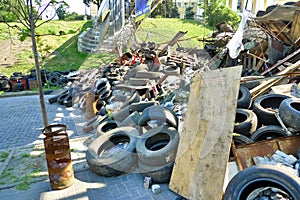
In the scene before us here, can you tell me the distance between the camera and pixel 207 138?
358cm

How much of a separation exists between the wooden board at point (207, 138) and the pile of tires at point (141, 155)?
0.30m

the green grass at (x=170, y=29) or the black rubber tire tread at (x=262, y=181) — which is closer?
the black rubber tire tread at (x=262, y=181)

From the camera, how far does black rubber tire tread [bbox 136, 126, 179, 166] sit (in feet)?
13.4

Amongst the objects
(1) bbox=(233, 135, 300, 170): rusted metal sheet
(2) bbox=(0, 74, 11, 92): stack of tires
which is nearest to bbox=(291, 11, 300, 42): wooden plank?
(1) bbox=(233, 135, 300, 170): rusted metal sheet

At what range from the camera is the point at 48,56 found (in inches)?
833

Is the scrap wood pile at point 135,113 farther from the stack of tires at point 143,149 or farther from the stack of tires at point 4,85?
the stack of tires at point 4,85

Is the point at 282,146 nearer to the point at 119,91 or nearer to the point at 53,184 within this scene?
the point at 53,184

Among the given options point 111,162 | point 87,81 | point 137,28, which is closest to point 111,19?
point 137,28

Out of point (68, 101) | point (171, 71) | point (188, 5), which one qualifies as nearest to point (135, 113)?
point (171, 71)

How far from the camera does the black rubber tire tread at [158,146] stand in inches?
161

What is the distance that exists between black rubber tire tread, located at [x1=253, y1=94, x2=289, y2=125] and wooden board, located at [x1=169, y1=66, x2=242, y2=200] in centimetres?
143

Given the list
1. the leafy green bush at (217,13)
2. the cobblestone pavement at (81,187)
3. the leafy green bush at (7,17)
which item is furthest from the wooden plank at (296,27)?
the leafy green bush at (217,13)

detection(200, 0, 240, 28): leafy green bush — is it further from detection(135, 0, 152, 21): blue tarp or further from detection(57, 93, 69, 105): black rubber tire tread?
detection(57, 93, 69, 105): black rubber tire tread

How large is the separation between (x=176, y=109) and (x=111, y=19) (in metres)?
14.9
